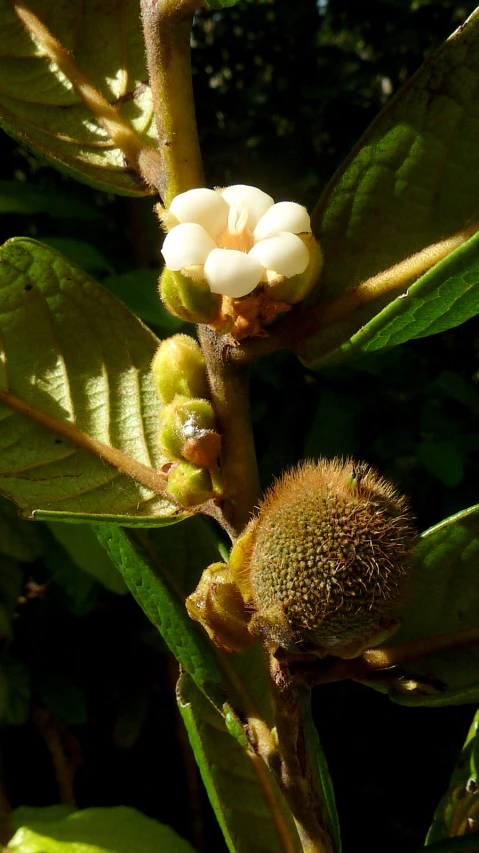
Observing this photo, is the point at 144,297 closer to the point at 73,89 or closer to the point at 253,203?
the point at 73,89

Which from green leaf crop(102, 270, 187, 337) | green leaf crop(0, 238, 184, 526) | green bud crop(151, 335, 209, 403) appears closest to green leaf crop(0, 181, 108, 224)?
green leaf crop(102, 270, 187, 337)

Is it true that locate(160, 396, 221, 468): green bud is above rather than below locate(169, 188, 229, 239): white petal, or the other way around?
below

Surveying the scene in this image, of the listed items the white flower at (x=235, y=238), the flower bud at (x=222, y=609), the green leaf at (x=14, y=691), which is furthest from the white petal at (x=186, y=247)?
the green leaf at (x=14, y=691)

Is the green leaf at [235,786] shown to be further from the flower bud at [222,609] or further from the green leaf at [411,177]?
the green leaf at [411,177]

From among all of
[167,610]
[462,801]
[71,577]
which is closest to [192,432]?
[167,610]

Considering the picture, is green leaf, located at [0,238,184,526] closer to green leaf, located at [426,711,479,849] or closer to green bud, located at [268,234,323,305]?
green bud, located at [268,234,323,305]
